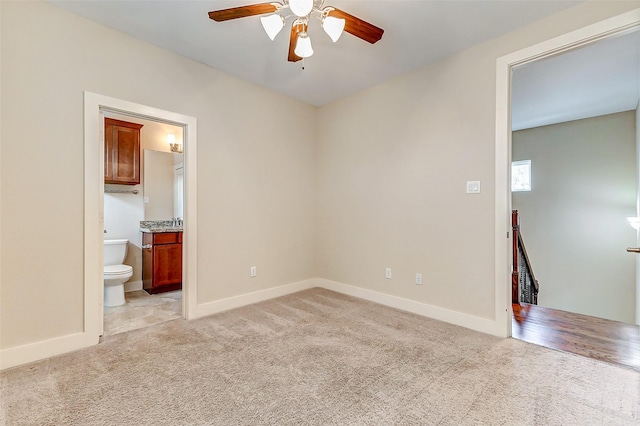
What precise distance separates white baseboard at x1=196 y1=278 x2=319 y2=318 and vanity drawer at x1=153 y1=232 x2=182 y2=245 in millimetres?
1416

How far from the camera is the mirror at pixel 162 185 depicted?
4.46m

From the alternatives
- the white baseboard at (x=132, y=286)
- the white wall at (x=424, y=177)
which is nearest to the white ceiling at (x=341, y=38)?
the white wall at (x=424, y=177)

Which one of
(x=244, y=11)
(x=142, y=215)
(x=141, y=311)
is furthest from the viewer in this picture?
(x=142, y=215)

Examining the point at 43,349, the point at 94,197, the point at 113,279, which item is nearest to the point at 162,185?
the point at 113,279

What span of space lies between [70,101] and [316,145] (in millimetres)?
2758

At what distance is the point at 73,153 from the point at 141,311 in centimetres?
183

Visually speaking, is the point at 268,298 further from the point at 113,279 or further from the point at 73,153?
the point at 73,153

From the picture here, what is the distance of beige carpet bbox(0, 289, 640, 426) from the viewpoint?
5.12ft

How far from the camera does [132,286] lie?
4.16 metres

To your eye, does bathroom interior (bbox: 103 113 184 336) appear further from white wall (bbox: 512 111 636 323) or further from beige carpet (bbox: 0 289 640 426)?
white wall (bbox: 512 111 636 323)

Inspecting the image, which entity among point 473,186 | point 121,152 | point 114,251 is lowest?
point 114,251

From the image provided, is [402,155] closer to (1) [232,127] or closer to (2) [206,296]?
(1) [232,127]

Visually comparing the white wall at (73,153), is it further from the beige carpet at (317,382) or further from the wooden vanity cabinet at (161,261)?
the wooden vanity cabinet at (161,261)

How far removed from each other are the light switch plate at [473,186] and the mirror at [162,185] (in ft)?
13.1
